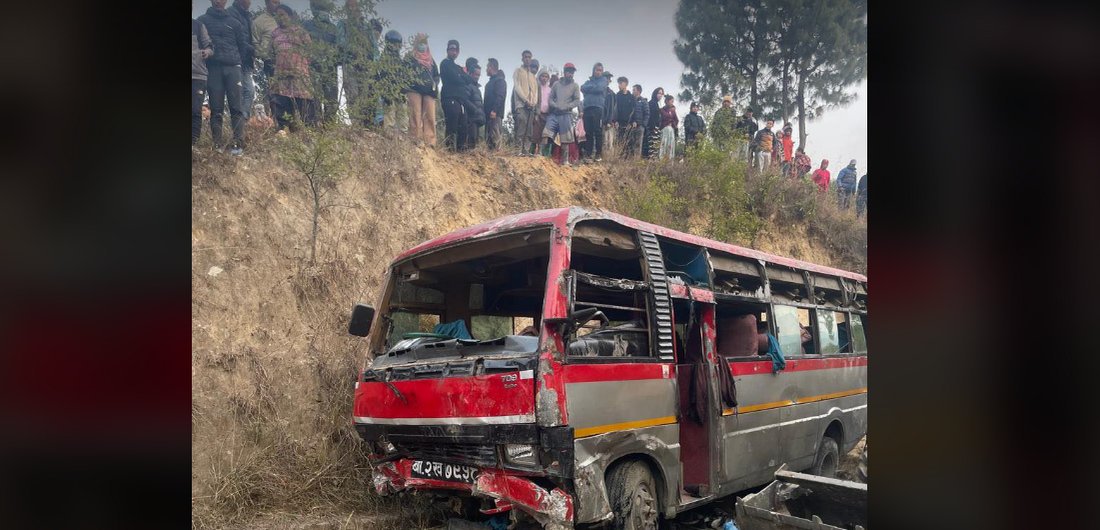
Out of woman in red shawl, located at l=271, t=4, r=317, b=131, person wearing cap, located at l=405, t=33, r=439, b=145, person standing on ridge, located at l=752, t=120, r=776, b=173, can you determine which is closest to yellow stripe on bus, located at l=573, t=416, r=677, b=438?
woman in red shawl, located at l=271, t=4, r=317, b=131

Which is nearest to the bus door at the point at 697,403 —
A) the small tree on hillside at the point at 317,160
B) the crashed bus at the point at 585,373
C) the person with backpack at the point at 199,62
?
the crashed bus at the point at 585,373

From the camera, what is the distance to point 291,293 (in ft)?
29.6

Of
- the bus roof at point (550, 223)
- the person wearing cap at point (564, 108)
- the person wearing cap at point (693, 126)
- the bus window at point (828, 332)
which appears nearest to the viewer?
the bus roof at point (550, 223)

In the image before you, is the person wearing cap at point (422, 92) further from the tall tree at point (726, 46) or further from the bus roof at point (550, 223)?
the tall tree at point (726, 46)

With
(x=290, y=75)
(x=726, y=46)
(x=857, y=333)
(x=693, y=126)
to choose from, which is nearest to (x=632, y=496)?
(x=857, y=333)

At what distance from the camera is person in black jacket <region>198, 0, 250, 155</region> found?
922 centimetres

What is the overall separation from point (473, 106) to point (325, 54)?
3270mm

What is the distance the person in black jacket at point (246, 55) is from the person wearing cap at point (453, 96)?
11.9 feet

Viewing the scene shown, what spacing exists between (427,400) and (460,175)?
9.21 meters

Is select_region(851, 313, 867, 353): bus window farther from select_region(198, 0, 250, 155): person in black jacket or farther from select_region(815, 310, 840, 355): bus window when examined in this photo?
select_region(198, 0, 250, 155): person in black jacket

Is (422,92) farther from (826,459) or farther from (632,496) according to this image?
(632,496)

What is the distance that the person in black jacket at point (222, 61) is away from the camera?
922cm
